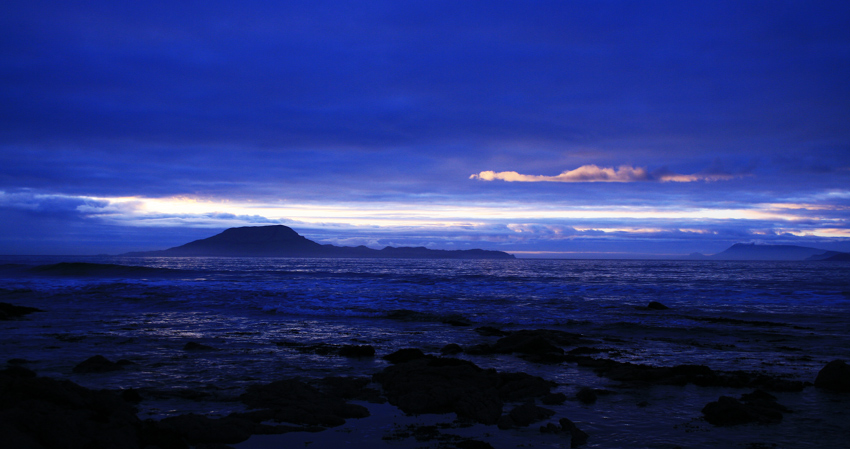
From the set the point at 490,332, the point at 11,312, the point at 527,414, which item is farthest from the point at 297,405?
the point at 11,312

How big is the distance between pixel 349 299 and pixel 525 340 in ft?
58.9

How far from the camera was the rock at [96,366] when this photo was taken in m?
9.67

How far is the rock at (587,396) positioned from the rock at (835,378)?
4.72m

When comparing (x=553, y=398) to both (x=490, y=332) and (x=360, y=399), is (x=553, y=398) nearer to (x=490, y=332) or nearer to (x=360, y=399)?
(x=360, y=399)

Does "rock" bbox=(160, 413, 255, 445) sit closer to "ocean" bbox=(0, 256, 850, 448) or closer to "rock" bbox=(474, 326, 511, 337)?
"ocean" bbox=(0, 256, 850, 448)

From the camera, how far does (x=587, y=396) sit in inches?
329

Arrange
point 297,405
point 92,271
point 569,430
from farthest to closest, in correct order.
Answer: point 92,271 < point 297,405 < point 569,430

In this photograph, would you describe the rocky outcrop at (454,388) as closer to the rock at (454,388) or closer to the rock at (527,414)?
the rock at (454,388)

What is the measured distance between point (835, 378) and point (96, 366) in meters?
14.7

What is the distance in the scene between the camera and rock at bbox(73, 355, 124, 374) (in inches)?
381

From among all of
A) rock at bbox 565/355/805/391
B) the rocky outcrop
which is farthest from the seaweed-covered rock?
rock at bbox 565/355/805/391

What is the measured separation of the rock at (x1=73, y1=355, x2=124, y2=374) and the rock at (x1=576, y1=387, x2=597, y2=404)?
9.36 m

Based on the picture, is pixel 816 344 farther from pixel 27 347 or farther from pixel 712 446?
pixel 27 347

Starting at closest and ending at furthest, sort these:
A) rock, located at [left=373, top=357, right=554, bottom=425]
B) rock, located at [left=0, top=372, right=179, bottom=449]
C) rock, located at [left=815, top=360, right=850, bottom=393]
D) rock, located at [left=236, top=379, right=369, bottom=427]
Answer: rock, located at [left=0, top=372, right=179, bottom=449] < rock, located at [left=236, top=379, right=369, bottom=427] < rock, located at [left=373, top=357, right=554, bottom=425] < rock, located at [left=815, top=360, right=850, bottom=393]
